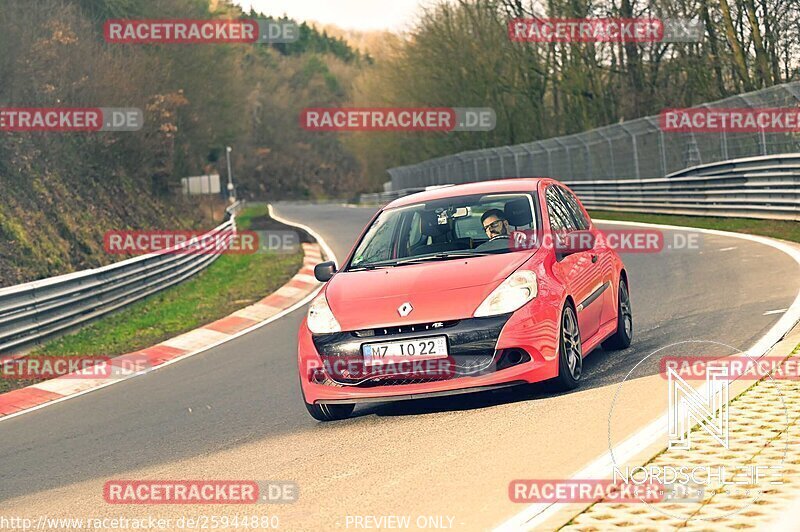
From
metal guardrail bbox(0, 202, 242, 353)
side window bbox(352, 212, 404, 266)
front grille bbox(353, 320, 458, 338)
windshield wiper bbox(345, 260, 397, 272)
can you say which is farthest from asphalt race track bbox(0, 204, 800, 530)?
metal guardrail bbox(0, 202, 242, 353)

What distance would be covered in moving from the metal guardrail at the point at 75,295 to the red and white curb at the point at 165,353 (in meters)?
1.33

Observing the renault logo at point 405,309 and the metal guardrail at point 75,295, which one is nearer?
the renault logo at point 405,309

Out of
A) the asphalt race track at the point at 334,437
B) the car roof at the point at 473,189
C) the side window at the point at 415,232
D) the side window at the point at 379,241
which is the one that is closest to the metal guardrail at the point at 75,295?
the asphalt race track at the point at 334,437

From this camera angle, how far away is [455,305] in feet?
23.6

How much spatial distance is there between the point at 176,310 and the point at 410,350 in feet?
40.5

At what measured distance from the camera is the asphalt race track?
5.55 m

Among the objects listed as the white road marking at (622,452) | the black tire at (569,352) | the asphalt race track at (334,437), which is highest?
the black tire at (569,352)

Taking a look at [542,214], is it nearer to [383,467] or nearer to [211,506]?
[383,467]

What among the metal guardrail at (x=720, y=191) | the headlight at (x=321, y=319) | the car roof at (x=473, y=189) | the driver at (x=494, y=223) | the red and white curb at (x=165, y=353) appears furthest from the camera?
the metal guardrail at (x=720, y=191)

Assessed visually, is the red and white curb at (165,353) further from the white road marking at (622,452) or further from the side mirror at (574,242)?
the white road marking at (622,452)

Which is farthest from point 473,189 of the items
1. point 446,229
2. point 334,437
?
point 334,437

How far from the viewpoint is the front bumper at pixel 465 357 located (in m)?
7.07

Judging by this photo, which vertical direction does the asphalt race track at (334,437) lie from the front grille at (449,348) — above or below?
below

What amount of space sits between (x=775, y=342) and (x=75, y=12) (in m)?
40.3
